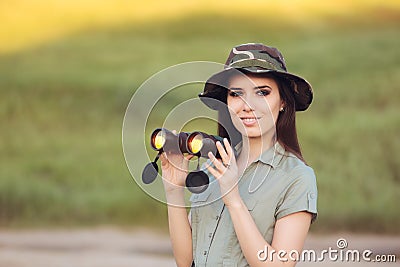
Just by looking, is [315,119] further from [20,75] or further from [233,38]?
[20,75]

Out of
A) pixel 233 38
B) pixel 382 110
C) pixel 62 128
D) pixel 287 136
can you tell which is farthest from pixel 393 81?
pixel 287 136

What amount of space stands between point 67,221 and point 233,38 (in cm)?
170

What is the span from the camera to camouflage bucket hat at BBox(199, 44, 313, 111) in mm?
1664

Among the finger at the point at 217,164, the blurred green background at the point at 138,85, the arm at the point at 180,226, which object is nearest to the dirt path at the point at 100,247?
the blurred green background at the point at 138,85

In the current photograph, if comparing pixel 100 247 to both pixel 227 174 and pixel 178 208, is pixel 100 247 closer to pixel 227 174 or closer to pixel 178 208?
pixel 178 208

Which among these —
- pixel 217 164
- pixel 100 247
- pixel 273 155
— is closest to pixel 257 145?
pixel 273 155

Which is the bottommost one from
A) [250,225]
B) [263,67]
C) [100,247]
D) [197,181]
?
[250,225]

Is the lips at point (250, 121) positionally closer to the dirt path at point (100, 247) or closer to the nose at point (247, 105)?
the nose at point (247, 105)

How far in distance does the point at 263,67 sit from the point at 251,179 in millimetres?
234

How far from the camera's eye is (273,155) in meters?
1.65

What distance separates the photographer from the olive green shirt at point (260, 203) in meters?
1.60

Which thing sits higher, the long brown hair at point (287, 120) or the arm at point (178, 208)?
the long brown hair at point (287, 120)

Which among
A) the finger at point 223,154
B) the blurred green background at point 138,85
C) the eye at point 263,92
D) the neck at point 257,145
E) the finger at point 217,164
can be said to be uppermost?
the blurred green background at point 138,85

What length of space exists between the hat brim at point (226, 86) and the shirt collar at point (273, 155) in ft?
0.38
